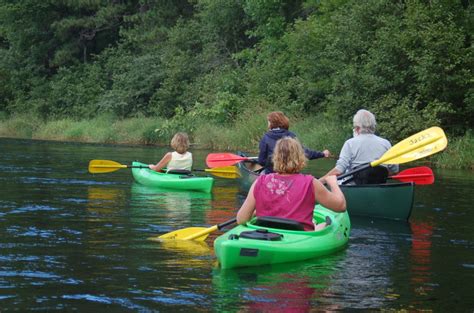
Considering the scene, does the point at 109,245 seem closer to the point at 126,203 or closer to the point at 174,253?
the point at 174,253

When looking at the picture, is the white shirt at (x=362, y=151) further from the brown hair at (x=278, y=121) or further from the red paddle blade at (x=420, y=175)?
the red paddle blade at (x=420, y=175)

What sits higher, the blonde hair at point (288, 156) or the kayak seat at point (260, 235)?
the blonde hair at point (288, 156)

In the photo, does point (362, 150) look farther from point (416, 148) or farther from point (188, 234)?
point (188, 234)

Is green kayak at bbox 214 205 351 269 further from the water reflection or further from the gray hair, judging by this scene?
Answer: the gray hair

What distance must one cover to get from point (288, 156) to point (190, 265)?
51.7 inches

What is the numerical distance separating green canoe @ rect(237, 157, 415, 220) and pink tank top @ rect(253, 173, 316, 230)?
10.5 feet

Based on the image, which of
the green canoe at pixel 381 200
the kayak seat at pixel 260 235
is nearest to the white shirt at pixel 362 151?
the green canoe at pixel 381 200

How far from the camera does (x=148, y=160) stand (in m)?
22.3

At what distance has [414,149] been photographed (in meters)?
10.9

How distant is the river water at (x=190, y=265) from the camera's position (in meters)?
6.33

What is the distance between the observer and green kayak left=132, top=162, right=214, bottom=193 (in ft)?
47.5

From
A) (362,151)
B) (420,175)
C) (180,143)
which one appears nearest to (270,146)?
(362,151)

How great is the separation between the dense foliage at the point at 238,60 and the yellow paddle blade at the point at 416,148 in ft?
39.1

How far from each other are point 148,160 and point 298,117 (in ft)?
29.7
